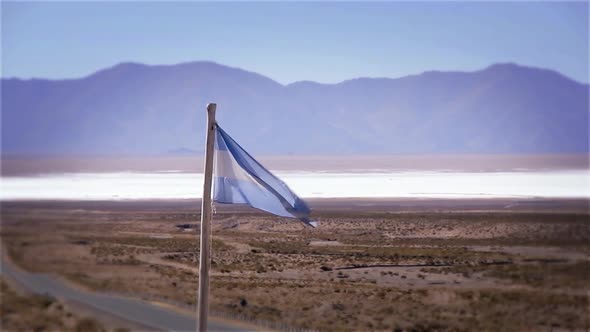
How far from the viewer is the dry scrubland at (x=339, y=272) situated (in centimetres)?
1056

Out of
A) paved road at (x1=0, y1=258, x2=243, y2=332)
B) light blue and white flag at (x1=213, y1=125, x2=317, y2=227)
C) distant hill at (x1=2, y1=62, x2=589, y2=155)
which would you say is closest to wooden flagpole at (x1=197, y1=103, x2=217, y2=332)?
light blue and white flag at (x1=213, y1=125, x2=317, y2=227)

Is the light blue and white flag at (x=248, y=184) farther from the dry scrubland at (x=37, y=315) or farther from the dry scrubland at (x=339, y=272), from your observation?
the dry scrubland at (x=339, y=272)

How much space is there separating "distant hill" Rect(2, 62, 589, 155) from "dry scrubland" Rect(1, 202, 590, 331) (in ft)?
55.0

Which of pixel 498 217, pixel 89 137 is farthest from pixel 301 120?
pixel 498 217

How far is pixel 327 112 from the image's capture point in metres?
133

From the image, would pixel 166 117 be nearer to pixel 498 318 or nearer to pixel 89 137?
pixel 89 137

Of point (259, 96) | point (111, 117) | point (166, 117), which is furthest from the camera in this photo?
point (259, 96)

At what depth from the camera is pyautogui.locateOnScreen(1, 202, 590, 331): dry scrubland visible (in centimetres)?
1056

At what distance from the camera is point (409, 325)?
11414mm

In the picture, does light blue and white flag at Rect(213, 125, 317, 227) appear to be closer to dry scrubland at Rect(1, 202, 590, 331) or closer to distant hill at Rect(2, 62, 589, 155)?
dry scrubland at Rect(1, 202, 590, 331)

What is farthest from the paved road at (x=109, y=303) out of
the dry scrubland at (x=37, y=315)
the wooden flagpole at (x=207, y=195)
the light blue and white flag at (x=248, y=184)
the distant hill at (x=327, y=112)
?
the distant hill at (x=327, y=112)

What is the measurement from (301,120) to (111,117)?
62.7 m

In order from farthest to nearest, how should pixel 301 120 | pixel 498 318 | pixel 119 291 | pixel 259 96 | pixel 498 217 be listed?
1. pixel 301 120
2. pixel 259 96
3. pixel 498 217
4. pixel 498 318
5. pixel 119 291

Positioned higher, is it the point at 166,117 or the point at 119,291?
the point at 166,117
